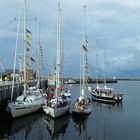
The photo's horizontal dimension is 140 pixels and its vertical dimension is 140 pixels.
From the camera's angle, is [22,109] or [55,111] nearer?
[55,111]

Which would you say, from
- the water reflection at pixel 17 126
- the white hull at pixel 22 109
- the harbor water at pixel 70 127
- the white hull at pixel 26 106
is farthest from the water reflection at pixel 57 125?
the white hull at pixel 26 106

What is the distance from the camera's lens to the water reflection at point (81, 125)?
42312 mm

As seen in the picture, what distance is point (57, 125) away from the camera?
4769 cm

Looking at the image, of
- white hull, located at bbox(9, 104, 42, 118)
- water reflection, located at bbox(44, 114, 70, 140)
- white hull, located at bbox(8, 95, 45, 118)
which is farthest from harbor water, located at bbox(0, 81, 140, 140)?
white hull, located at bbox(8, 95, 45, 118)

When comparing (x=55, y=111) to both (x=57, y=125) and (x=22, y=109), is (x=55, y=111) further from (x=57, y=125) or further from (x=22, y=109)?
(x=22, y=109)

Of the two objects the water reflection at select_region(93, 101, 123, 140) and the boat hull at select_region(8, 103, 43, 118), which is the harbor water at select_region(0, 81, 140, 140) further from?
the boat hull at select_region(8, 103, 43, 118)

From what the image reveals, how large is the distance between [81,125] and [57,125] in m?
3.18

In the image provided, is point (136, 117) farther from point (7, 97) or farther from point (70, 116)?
point (7, 97)

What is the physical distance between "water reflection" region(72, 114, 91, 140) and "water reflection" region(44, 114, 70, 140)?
1119 mm

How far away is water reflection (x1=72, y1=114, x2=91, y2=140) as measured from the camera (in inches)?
1666

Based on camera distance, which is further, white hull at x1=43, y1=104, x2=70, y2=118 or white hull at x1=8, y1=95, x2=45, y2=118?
white hull at x1=43, y1=104, x2=70, y2=118

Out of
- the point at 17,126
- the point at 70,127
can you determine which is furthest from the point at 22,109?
Answer: the point at 70,127

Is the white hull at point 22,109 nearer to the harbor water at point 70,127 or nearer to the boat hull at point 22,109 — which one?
the boat hull at point 22,109

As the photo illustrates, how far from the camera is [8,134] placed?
41.5 m
